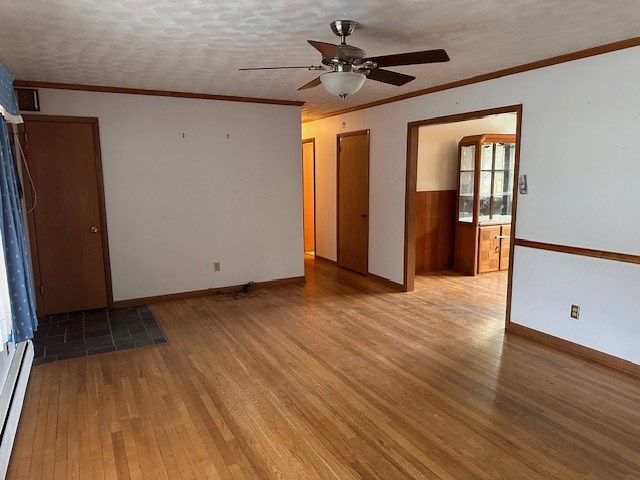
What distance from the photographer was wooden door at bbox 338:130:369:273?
6137 mm

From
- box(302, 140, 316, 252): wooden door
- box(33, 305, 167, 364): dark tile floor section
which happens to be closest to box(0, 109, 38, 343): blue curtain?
box(33, 305, 167, 364): dark tile floor section

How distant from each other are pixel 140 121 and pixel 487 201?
186 inches

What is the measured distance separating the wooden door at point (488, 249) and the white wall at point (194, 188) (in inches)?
103

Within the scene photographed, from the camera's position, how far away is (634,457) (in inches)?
91.9

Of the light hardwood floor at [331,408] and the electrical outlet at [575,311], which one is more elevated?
the electrical outlet at [575,311]

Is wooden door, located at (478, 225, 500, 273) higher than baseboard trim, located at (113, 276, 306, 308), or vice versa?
wooden door, located at (478, 225, 500, 273)

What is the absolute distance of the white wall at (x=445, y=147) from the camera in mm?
6336

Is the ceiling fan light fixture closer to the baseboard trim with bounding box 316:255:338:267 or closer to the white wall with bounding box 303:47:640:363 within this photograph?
the white wall with bounding box 303:47:640:363

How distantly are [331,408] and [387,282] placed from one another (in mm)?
3163

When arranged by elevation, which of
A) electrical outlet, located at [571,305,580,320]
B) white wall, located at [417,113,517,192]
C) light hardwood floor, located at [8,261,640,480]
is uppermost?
white wall, located at [417,113,517,192]

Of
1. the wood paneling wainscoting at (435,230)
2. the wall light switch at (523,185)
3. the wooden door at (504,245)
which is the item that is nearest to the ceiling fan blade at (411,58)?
the wall light switch at (523,185)

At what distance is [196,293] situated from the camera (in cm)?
535

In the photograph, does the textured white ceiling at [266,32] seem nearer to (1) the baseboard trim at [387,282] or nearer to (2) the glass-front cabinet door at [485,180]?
(2) the glass-front cabinet door at [485,180]

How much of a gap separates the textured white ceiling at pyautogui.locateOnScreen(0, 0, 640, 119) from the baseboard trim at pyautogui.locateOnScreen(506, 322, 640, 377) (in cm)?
234
